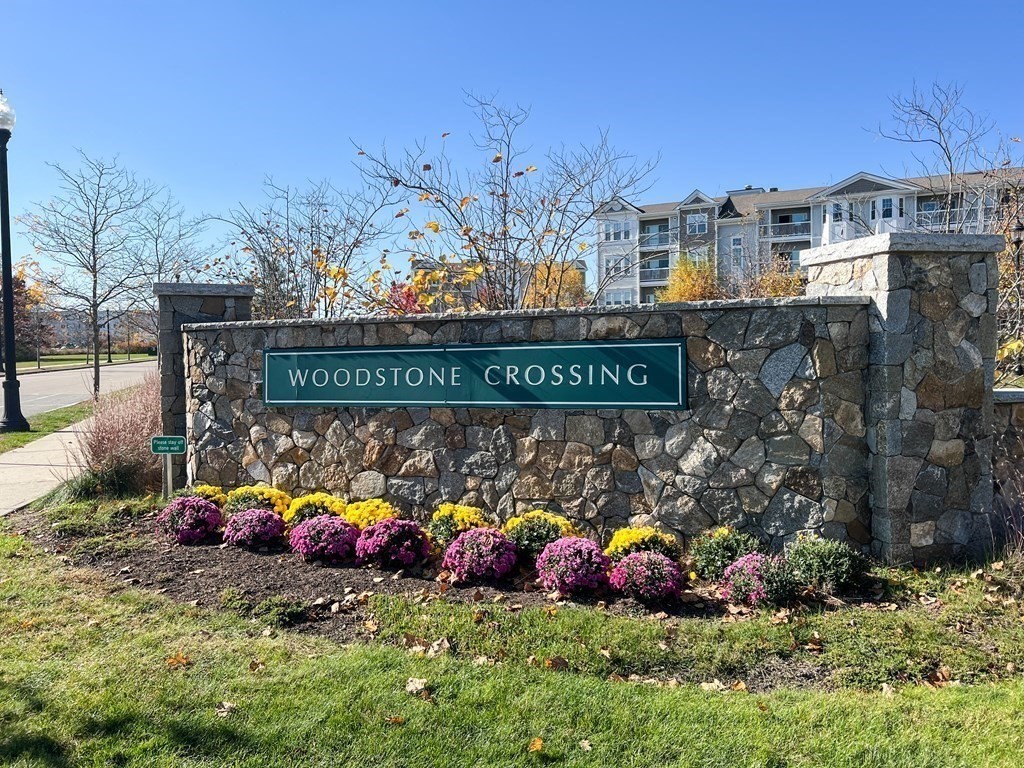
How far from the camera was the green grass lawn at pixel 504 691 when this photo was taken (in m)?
3.27

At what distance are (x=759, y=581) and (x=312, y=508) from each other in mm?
3861

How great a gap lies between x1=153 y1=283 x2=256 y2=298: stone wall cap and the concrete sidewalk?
1.96 metres

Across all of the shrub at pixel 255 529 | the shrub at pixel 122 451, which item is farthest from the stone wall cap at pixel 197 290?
the shrub at pixel 255 529

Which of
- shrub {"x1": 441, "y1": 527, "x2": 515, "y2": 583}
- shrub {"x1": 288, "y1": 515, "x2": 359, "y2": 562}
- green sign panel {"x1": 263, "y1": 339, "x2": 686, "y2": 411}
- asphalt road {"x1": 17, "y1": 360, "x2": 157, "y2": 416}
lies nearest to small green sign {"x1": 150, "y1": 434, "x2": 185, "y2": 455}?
green sign panel {"x1": 263, "y1": 339, "x2": 686, "y2": 411}

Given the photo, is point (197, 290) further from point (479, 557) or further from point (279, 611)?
point (479, 557)

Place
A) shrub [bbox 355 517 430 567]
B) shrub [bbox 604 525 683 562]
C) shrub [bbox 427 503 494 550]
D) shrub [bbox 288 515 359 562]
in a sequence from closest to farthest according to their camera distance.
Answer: shrub [bbox 604 525 683 562] < shrub [bbox 355 517 430 567] < shrub [bbox 288 515 359 562] < shrub [bbox 427 503 494 550]

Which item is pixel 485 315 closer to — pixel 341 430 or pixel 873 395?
pixel 341 430

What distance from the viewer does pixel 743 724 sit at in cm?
344

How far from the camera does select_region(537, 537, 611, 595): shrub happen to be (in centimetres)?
510

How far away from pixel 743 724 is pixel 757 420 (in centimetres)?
273

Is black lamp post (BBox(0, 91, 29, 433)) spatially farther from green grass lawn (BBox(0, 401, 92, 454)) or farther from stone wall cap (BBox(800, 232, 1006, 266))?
stone wall cap (BBox(800, 232, 1006, 266))

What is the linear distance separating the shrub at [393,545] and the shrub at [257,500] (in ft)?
5.03

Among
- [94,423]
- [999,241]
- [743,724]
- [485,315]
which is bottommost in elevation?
[743,724]

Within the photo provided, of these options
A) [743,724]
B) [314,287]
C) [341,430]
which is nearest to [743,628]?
[743,724]
